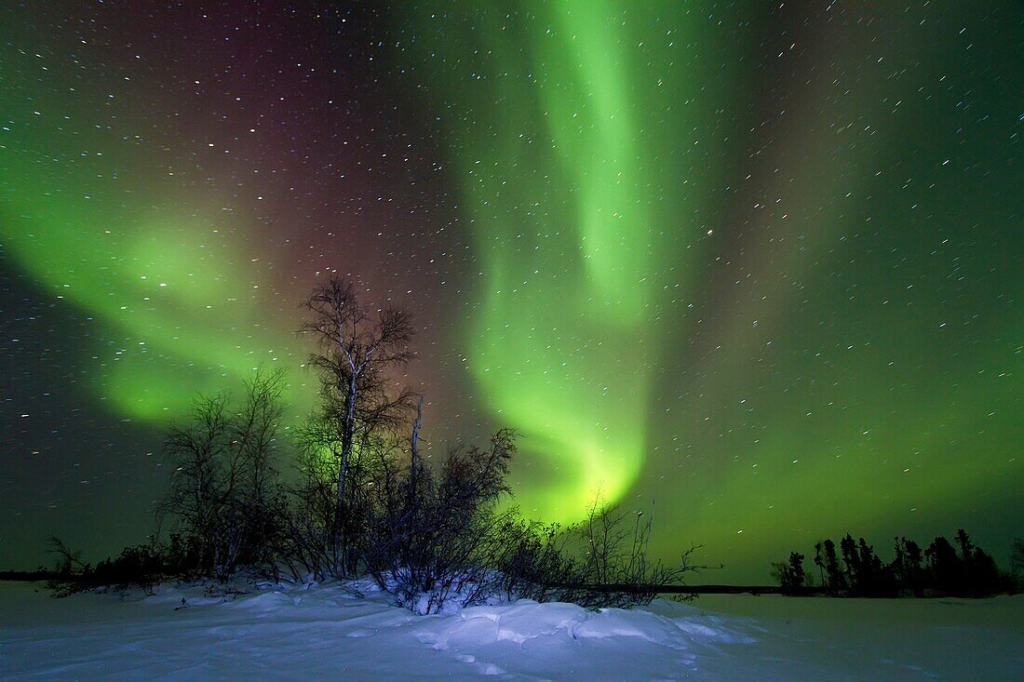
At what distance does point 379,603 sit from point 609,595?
4795 millimetres

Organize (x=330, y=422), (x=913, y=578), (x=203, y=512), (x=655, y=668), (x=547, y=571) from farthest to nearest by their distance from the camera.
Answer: (x=913, y=578), (x=330, y=422), (x=203, y=512), (x=547, y=571), (x=655, y=668)

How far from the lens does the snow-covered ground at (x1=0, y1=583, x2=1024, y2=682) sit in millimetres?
4184

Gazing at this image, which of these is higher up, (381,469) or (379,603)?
(381,469)

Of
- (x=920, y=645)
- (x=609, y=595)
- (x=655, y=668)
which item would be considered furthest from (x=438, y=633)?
(x=920, y=645)

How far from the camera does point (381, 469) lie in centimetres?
1012

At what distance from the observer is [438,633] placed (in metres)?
5.65

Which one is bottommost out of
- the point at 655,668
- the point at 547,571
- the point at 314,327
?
the point at 655,668

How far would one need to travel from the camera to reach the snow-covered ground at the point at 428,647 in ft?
13.7

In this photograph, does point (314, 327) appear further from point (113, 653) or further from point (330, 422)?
point (113, 653)

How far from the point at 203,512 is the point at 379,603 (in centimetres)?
741

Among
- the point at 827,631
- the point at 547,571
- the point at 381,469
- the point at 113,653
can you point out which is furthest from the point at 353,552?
the point at 827,631

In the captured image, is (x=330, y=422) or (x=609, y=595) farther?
(x=330, y=422)

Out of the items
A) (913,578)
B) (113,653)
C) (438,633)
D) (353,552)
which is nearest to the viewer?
(113,653)

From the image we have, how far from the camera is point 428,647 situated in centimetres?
520
